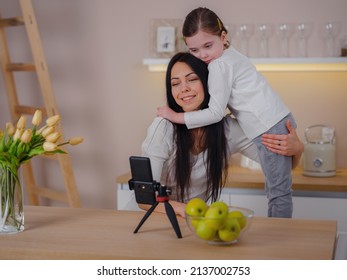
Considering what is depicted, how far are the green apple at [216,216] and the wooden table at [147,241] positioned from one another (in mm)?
77

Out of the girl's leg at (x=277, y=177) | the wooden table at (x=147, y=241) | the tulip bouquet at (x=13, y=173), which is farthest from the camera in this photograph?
the girl's leg at (x=277, y=177)

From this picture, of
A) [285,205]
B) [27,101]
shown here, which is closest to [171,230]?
[285,205]

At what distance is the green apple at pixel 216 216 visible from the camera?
1861 mm

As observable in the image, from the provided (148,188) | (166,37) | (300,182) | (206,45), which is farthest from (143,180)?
(166,37)

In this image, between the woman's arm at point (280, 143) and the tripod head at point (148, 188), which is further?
the woman's arm at point (280, 143)

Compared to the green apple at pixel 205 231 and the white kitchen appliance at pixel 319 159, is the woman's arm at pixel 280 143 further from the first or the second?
the green apple at pixel 205 231

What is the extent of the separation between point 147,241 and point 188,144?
94 cm

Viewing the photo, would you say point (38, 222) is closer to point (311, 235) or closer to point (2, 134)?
point (2, 134)

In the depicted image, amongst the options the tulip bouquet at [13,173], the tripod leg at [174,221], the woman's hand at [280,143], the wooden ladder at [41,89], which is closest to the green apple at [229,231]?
the tripod leg at [174,221]

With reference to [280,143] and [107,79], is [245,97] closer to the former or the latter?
[280,143]

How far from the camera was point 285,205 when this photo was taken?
294 cm

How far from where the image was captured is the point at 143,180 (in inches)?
83.0

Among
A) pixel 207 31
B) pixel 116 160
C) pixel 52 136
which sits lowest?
pixel 116 160

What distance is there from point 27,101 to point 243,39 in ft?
4.88
